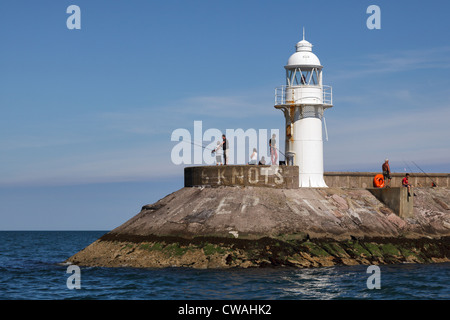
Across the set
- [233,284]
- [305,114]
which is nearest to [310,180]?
[305,114]

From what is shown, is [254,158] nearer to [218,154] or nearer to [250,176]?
[250,176]

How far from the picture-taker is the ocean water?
2233 centimetres

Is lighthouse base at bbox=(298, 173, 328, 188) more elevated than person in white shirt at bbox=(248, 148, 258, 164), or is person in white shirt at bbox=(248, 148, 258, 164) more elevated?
person in white shirt at bbox=(248, 148, 258, 164)

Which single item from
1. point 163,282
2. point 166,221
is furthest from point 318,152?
point 163,282

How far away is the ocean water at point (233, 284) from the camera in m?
22.3

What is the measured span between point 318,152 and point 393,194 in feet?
15.8

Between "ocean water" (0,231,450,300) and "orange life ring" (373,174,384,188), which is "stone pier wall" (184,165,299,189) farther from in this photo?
"ocean water" (0,231,450,300)

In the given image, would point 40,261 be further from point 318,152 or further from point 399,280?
point 399,280

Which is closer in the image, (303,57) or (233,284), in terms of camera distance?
(233,284)

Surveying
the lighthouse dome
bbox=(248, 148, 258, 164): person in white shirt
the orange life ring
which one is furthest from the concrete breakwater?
the lighthouse dome

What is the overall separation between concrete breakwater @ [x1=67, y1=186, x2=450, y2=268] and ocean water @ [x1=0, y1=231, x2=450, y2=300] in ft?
3.65

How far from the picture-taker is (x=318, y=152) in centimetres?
3691

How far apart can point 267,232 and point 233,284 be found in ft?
19.3

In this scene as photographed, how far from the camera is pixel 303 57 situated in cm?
3669
